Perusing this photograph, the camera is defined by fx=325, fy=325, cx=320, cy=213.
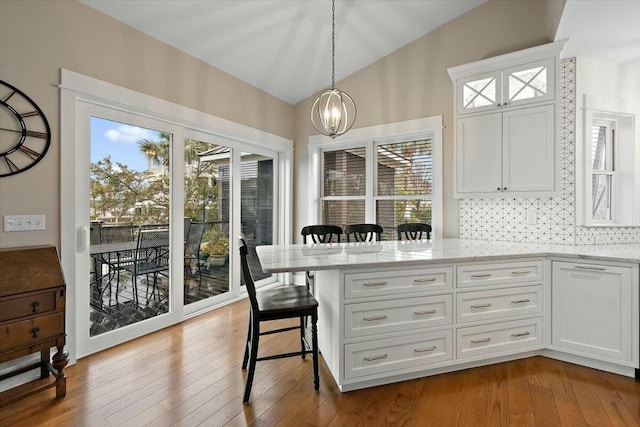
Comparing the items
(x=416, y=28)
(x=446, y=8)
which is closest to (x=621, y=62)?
(x=446, y=8)

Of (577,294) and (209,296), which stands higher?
(577,294)

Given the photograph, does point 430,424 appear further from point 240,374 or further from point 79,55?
point 79,55

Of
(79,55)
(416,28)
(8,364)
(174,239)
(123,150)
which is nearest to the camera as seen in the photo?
(8,364)

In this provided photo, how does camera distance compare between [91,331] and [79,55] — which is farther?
[91,331]

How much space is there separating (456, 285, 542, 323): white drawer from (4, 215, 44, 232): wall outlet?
9.94 feet

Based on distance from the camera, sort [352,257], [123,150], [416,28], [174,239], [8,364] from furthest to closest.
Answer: [416,28]
[174,239]
[123,150]
[352,257]
[8,364]

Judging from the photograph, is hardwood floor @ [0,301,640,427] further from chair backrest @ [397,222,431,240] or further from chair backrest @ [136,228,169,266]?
→ chair backrest @ [397,222,431,240]

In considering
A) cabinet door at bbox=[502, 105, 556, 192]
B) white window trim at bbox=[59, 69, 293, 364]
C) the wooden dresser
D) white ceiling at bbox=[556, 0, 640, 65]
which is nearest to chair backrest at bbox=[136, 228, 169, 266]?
white window trim at bbox=[59, 69, 293, 364]

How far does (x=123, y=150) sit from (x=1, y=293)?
142 cm

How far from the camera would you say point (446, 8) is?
3.43 meters

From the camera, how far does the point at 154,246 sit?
10.4 ft

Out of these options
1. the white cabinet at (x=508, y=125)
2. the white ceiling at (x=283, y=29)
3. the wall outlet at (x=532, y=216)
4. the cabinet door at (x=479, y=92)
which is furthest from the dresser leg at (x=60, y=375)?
the wall outlet at (x=532, y=216)

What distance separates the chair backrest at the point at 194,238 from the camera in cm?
351

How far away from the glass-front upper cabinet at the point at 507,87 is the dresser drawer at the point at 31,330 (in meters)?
3.74
